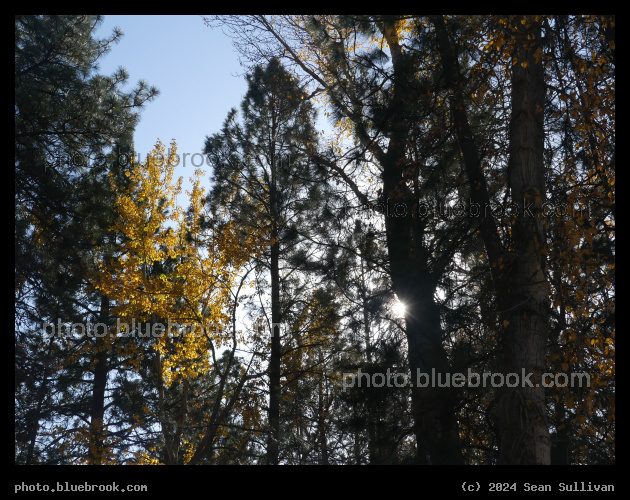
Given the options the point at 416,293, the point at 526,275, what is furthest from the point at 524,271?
the point at 416,293

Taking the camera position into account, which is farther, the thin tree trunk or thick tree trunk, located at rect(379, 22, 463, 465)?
the thin tree trunk

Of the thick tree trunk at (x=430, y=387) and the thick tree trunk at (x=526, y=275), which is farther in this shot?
the thick tree trunk at (x=430, y=387)

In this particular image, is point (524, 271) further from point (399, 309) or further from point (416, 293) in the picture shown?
point (399, 309)

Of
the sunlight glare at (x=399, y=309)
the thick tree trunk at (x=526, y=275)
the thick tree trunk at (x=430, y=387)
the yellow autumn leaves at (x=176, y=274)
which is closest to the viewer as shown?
the thick tree trunk at (x=526, y=275)

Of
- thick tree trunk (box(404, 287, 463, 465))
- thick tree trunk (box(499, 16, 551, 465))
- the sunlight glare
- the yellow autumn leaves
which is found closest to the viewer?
thick tree trunk (box(499, 16, 551, 465))

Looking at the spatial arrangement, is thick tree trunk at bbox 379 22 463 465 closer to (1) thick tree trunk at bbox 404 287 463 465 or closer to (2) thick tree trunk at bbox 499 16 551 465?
(1) thick tree trunk at bbox 404 287 463 465

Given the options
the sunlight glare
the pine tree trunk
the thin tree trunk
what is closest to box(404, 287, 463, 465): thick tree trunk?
the sunlight glare

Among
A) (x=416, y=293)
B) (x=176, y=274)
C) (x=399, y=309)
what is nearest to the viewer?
(x=416, y=293)

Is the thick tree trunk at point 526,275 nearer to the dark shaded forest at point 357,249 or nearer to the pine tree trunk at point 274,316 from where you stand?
the dark shaded forest at point 357,249

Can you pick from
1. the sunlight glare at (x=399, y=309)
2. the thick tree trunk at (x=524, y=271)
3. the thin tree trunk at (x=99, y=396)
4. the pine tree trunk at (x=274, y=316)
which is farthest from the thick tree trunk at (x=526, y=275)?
the thin tree trunk at (x=99, y=396)
